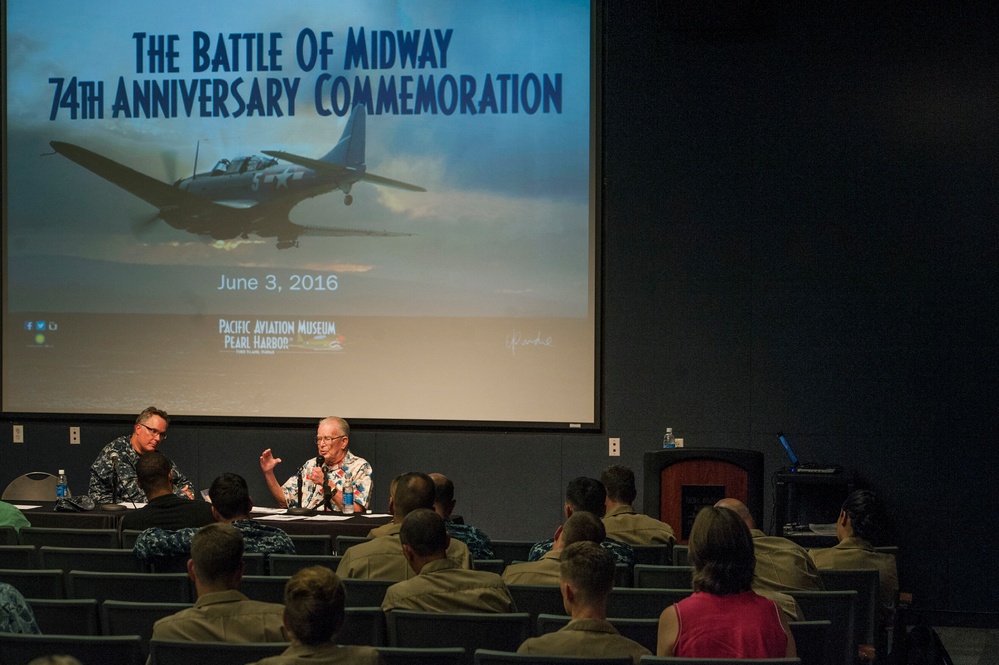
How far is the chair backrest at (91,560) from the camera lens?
16.3 ft

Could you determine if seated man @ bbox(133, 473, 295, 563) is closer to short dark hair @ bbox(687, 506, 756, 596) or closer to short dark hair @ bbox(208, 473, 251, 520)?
short dark hair @ bbox(208, 473, 251, 520)

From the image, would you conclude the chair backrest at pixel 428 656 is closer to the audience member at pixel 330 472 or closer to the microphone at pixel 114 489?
the audience member at pixel 330 472

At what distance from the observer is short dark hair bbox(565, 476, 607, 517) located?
516 centimetres

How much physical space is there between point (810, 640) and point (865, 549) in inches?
63.5

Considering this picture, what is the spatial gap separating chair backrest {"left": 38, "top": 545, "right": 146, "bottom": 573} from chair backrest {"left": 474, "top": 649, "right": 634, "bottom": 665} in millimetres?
2400

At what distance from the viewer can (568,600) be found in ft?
10.6

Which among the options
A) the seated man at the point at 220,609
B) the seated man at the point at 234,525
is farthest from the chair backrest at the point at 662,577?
the seated man at the point at 220,609

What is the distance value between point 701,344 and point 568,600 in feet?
16.4

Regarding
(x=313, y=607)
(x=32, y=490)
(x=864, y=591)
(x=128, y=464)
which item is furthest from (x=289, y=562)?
(x=32, y=490)

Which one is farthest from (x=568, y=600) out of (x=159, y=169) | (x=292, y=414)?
(x=159, y=169)

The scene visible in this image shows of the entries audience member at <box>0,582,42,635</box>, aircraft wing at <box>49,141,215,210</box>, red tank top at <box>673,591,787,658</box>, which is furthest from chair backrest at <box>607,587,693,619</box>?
aircraft wing at <box>49,141,215,210</box>

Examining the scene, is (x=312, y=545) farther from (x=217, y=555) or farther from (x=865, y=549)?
(x=865, y=549)

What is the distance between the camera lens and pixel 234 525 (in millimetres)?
4977

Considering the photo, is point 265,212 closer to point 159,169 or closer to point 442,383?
point 159,169
